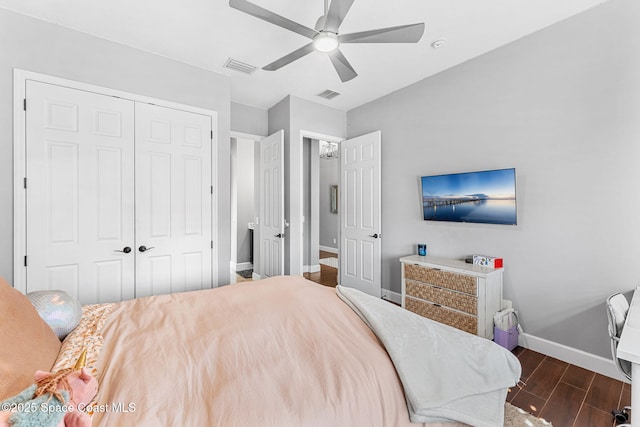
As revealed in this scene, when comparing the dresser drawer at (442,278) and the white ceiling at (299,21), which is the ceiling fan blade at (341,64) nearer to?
the white ceiling at (299,21)

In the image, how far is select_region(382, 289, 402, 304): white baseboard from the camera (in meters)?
3.81

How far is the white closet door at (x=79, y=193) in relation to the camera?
7.52 ft

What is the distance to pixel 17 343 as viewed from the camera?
36.4 inches

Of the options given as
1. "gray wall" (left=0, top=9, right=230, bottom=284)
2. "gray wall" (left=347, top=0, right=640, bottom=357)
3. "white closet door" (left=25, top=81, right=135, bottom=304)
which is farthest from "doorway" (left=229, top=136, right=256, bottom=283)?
"gray wall" (left=347, top=0, right=640, bottom=357)

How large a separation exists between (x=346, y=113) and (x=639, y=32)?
3.17 m

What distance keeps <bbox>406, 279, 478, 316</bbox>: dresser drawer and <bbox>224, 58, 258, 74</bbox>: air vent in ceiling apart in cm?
304

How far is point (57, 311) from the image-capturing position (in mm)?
1348

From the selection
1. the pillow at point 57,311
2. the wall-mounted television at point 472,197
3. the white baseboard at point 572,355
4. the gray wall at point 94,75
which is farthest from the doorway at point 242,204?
the white baseboard at point 572,355

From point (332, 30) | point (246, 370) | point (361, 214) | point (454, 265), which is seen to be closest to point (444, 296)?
point (454, 265)

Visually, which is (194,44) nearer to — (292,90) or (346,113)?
(292,90)

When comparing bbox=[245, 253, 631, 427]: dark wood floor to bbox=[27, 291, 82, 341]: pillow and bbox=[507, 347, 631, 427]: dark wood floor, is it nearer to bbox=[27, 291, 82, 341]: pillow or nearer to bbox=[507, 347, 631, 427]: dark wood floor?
bbox=[507, 347, 631, 427]: dark wood floor

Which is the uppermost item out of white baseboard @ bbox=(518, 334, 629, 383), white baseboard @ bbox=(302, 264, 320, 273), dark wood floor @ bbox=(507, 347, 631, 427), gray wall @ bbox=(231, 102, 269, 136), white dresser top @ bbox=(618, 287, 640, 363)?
gray wall @ bbox=(231, 102, 269, 136)

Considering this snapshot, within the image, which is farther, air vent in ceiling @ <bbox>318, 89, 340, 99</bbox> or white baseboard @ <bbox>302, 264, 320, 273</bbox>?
white baseboard @ <bbox>302, 264, 320, 273</bbox>

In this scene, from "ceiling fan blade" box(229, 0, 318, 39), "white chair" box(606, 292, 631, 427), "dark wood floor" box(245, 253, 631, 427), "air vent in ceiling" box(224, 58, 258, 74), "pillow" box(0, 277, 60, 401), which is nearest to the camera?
"pillow" box(0, 277, 60, 401)
